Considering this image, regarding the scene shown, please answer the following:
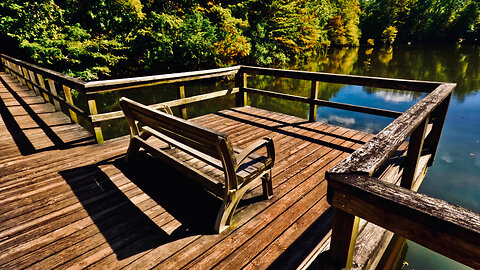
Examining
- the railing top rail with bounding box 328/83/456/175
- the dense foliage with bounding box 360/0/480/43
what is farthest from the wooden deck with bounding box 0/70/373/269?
the dense foliage with bounding box 360/0/480/43

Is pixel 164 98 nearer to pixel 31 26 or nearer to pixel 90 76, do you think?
pixel 90 76

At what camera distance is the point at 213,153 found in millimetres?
2254

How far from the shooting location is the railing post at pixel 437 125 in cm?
366

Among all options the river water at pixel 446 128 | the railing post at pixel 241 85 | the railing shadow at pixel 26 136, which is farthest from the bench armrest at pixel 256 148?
the railing post at pixel 241 85

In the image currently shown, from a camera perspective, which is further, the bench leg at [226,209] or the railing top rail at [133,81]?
Result: the railing top rail at [133,81]

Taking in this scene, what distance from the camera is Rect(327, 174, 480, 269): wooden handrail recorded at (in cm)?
86

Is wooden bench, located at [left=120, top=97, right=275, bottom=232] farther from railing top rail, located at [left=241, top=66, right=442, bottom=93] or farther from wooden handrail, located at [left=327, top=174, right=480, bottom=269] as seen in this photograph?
railing top rail, located at [left=241, top=66, right=442, bottom=93]

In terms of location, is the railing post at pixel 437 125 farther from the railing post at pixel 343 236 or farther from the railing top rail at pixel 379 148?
the railing post at pixel 343 236

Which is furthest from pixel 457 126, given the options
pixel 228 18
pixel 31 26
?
pixel 31 26

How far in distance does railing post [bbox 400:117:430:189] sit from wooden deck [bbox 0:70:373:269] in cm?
A: 89

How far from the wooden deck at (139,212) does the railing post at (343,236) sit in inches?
35.1

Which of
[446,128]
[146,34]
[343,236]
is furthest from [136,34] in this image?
[343,236]

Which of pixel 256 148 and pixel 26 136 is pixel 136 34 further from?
pixel 256 148

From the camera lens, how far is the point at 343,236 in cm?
128
